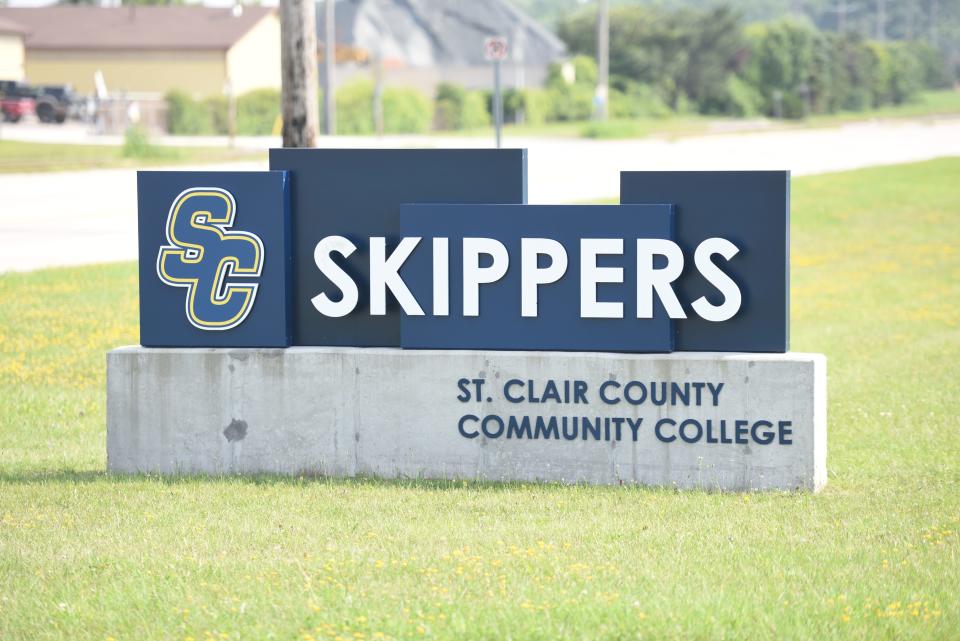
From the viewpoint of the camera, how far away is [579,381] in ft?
28.2

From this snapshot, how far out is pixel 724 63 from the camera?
93812 mm

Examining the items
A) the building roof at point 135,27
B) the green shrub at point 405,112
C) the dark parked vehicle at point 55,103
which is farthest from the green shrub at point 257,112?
the building roof at point 135,27

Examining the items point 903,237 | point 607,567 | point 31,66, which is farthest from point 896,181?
point 31,66

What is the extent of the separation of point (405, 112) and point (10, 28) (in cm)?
2635

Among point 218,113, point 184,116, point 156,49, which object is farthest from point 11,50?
point 184,116

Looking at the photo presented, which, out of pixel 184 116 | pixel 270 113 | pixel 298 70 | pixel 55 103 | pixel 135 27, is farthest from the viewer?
pixel 135 27

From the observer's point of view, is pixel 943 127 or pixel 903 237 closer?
pixel 903 237

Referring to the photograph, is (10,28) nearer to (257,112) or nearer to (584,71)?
(257,112)

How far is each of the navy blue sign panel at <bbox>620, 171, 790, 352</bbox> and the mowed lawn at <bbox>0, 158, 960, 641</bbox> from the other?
0.93 meters

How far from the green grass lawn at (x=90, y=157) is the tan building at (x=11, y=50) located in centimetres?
3508

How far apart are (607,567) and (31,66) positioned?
7956 cm

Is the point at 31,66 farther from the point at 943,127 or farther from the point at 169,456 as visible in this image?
the point at 169,456

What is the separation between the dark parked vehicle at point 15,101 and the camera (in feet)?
210

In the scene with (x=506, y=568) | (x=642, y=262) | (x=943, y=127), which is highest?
(x=943, y=127)
